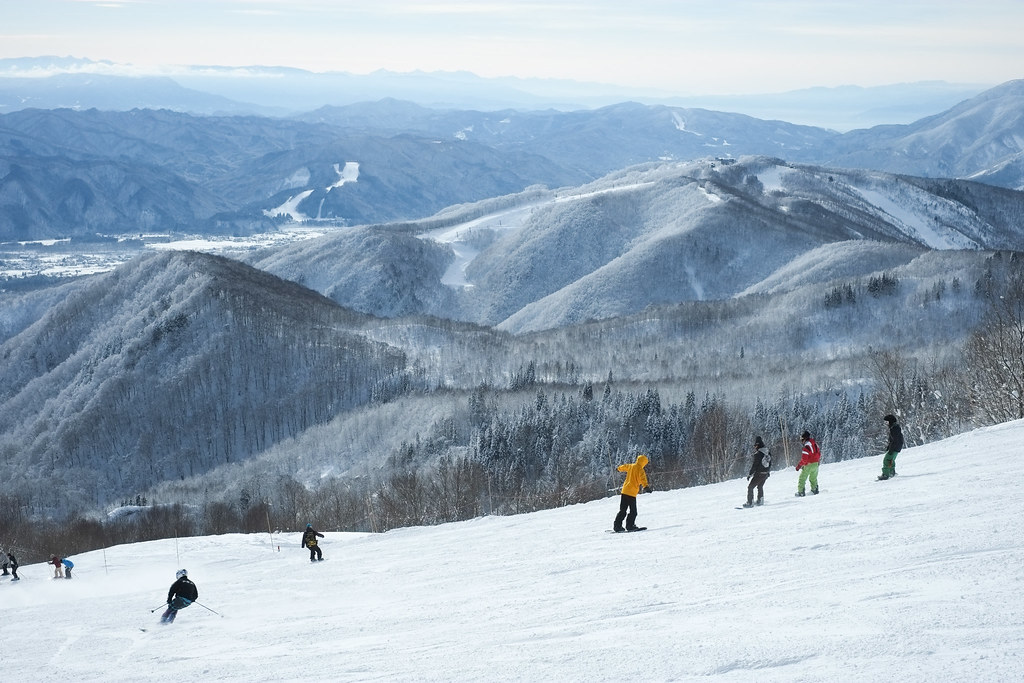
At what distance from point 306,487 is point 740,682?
89495 millimetres

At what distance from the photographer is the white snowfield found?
13336mm

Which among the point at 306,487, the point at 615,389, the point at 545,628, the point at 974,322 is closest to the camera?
the point at 545,628

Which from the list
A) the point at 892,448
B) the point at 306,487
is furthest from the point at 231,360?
the point at 892,448

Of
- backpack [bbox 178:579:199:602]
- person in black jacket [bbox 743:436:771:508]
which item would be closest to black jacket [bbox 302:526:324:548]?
backpack [bbox 178:579:199:602]

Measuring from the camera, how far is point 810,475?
26.6 m

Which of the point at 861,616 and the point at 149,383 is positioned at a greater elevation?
the point at 861,616

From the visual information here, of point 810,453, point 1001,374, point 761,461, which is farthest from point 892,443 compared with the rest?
point 1001,374

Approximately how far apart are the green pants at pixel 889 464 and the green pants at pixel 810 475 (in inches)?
77.3

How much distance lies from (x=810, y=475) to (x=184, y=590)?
18.3m

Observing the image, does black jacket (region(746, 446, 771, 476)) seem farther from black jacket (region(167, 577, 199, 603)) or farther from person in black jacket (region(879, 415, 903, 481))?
black jacket (region(167, 577, 199, 603))

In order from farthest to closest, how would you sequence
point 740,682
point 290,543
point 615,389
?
point 615,389
point 290,543
point 740,682

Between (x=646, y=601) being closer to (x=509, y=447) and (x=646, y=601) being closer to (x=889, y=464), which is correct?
(x=889, y=464)

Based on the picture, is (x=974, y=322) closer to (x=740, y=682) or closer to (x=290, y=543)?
(x=290, y=543)

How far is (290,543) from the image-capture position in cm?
3912
